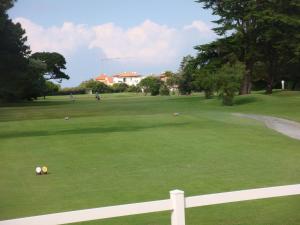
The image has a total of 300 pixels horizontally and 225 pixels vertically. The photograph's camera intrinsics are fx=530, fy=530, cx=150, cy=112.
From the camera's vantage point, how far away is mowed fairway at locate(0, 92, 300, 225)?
9.17 m

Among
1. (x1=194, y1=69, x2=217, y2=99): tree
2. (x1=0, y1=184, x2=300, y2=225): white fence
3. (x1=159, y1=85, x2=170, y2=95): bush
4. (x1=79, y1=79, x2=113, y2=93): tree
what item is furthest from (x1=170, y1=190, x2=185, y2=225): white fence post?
(x1=79, y1=79, x2=113, y2=93): tree

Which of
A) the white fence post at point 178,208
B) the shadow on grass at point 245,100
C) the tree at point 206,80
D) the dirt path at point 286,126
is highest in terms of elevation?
the tree at point 206,80

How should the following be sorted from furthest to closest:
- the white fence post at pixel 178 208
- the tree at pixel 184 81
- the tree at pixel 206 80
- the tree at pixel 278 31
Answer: the tree at pixel 184 81 < the tree at pixel 278 31 < the tree at pixel 206 80 < the white fence post at pixel 178 208

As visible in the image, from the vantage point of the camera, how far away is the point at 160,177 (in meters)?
12.4

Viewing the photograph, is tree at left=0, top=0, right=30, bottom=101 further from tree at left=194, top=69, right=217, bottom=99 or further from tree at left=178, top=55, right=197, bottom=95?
tree at left=178, top=55, right=197, bottom=95

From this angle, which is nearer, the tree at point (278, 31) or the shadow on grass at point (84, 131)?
the shadow on grass at point (84, 131)

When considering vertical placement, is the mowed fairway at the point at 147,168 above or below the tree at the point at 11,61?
below

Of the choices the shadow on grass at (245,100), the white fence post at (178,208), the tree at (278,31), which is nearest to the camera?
the white fence post at (178,208)

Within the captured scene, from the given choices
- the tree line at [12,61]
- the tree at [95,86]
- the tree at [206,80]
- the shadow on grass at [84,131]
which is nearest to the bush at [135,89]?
the tree at [95,86]

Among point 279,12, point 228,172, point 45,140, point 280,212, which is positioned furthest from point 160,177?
point 279,12

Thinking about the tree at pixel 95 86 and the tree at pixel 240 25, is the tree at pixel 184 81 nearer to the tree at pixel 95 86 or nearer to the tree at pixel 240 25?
the tree at pixel 240 25

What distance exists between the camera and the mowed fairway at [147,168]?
361 inches

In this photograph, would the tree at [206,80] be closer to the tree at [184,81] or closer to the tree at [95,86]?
the tree at [184,81]

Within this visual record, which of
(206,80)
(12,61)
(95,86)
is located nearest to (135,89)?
(95,86)
